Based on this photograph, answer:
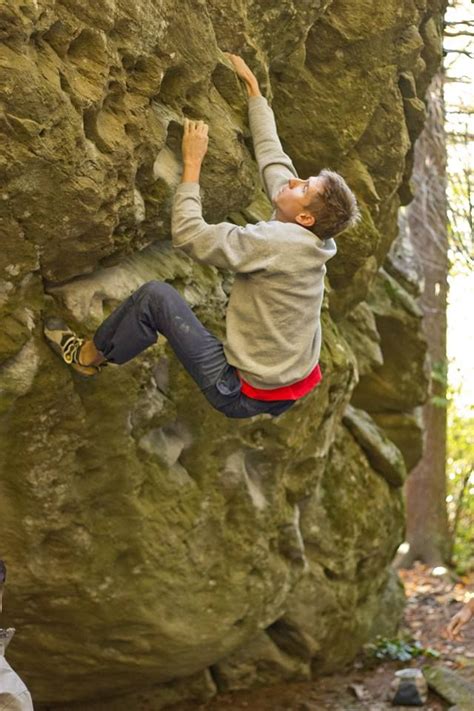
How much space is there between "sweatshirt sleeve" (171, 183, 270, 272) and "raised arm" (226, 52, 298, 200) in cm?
66

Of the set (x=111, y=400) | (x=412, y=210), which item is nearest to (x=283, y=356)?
(x=111, y=400)

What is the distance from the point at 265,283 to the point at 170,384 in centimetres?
149

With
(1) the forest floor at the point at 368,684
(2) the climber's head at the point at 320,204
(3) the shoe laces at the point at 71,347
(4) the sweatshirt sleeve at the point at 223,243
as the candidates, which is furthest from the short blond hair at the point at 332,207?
(1) the forest floor at the point at 368,684

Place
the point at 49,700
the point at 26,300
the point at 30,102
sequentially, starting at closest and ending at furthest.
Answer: the point at 30,102
the point at 26,300
the point at 49,700

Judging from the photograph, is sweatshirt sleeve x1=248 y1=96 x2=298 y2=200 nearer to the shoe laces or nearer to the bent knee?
the bent knee

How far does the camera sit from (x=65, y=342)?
16.4 ft

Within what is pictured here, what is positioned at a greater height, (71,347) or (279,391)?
(71,347)

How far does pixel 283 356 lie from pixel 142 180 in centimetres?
123

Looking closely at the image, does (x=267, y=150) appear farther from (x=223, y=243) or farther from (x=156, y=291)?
(x=156, y=291)

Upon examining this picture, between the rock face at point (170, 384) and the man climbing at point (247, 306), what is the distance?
0.27 m

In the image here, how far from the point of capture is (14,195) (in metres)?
4.33

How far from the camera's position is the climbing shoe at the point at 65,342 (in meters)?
4.99

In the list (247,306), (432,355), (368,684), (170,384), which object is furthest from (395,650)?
(247,306)

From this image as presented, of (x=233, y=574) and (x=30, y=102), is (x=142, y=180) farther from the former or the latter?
(x=233, y=574)
